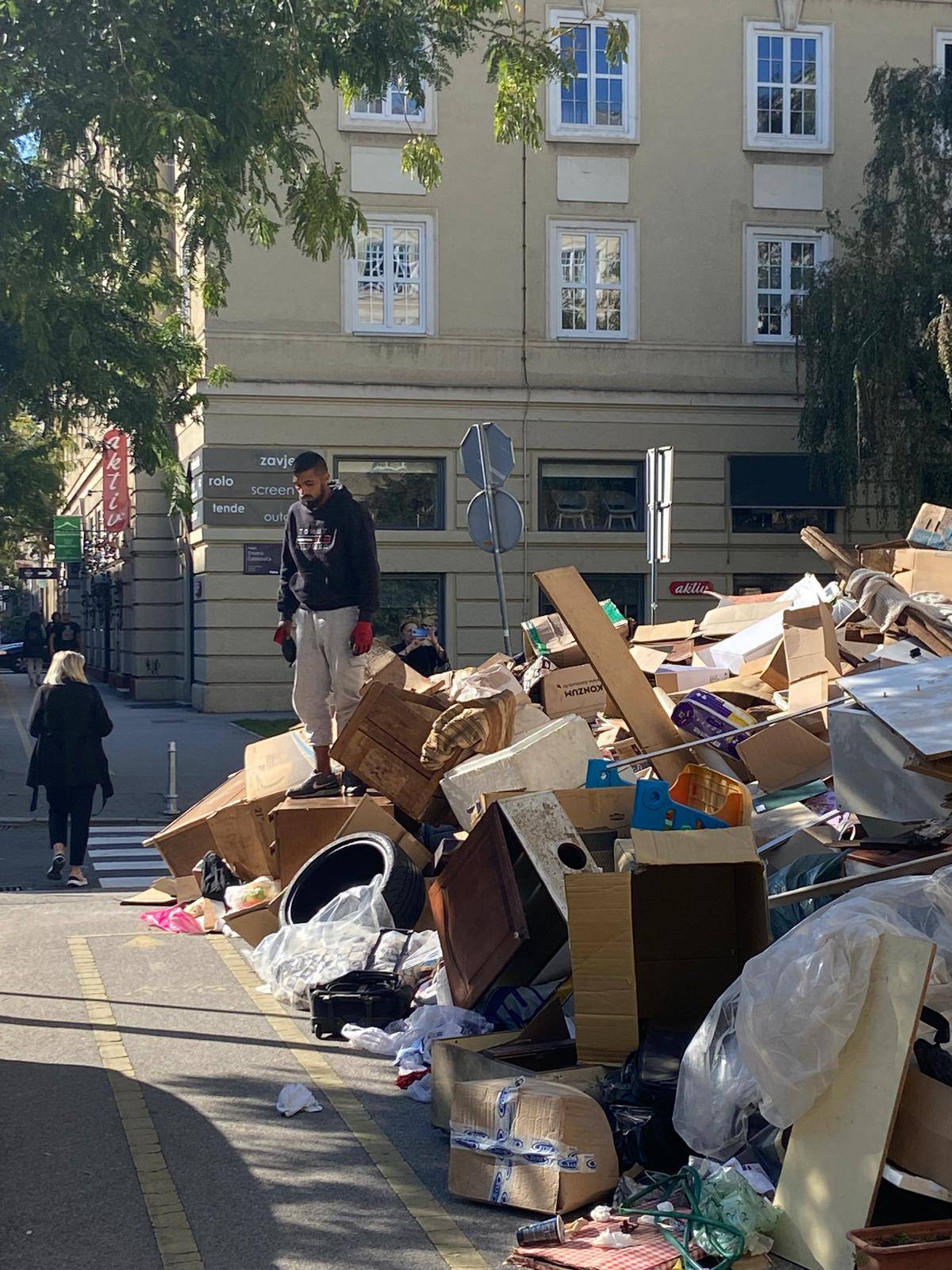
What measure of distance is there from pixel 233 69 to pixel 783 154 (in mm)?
19482

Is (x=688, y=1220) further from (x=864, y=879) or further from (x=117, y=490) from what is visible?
(x=117, y=490)

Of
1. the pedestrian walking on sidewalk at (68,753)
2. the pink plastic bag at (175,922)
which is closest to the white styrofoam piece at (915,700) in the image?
the pink plastic bag at (175,922)

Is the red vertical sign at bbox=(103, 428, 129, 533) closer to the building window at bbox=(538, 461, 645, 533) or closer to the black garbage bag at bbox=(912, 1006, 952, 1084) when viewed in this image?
the building window at bbox=(538, 461, 645, 533)

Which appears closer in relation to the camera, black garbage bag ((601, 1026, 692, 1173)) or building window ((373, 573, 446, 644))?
black garbage bag ((601, 1026, 692, 1173))

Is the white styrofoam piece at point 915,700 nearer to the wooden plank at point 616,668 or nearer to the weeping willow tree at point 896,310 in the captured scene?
the wooden plank at point 616,668

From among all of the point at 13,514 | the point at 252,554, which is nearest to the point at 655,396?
the point at 252,554

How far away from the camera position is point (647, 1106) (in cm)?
482

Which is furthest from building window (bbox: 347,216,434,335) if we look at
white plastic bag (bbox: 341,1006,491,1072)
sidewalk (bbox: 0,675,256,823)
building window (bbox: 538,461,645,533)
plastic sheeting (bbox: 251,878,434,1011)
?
white plastic bag (bbox: 341,1006,491,1072)

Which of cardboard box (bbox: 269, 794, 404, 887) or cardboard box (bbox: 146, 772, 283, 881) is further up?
cardboard box (bbox: 269, 794, 404, 887)

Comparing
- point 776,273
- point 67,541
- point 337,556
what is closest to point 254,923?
point 337,556

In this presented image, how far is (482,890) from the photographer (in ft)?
20.4

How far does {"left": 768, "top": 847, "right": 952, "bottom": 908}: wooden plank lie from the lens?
220 inches

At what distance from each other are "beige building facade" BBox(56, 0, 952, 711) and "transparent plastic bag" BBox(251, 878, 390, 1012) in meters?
18.2

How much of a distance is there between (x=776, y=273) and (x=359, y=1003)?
2282 cm
